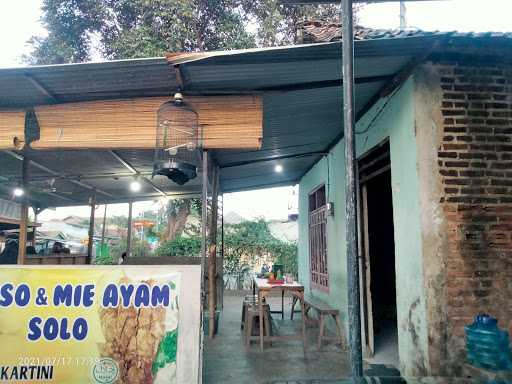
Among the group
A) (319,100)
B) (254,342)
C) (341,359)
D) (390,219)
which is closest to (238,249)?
(390,219)

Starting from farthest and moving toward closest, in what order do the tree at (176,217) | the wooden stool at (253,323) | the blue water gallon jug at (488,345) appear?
the tree at (176,217) < the wooden stool at (253,323) < the blue water gallon jug at (488,345)

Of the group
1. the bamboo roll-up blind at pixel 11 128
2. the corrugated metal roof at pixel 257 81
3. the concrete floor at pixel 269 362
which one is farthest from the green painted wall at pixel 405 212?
the bamboo roll-up blind at pixel 11 128

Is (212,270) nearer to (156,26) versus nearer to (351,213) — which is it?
(351,213)

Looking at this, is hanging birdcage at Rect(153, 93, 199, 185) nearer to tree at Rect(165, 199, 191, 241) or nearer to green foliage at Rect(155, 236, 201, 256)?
green foliage at Rect(155, 236, 201, 256)

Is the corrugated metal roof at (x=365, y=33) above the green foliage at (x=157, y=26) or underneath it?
underneath

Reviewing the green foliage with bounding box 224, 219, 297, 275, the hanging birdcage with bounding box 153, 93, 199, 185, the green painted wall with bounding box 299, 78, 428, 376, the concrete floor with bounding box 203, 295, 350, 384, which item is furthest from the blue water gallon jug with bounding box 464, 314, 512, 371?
the green foliage with bounding box 224, 219, 297, 275

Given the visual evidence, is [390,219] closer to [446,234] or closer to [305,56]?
[446,234]

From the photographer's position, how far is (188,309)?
3637mm

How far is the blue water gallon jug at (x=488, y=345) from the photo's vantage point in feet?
10.2

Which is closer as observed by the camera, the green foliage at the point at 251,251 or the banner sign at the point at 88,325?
the banner sign at the point at 88,325

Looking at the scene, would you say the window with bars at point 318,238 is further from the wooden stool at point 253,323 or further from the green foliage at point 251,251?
the green foliage at point 251,251

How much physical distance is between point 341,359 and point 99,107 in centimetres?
425

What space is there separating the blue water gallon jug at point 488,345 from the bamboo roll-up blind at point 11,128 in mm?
4744

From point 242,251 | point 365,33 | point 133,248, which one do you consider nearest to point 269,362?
point 365,33
